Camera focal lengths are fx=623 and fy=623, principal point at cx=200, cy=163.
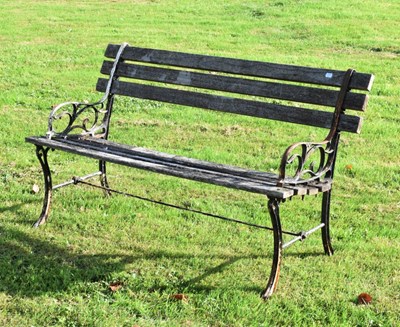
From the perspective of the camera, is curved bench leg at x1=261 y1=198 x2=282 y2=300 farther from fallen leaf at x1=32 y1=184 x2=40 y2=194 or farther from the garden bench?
fallen leaf at x1=32 y1=184 x2=40 y2=194

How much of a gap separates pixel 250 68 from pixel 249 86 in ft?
0.42

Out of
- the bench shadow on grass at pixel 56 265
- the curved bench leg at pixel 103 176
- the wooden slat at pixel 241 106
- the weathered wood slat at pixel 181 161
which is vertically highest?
the wooden slat at pixel 241 106

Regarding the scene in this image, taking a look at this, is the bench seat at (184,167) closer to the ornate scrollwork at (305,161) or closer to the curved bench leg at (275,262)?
the ornate scrollwork at (305,161)

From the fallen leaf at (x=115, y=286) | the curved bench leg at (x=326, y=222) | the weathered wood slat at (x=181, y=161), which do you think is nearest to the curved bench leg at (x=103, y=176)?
the weathered wood slat at (x=181, y=161)

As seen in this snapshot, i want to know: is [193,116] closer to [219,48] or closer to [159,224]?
[159,224]

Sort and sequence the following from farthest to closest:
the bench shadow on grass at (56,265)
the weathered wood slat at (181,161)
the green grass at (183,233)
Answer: the weathered wood slat at (181,161)
the bench shadow on grass at (56,265)
the green grass at (183,233)

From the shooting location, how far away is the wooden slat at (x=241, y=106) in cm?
409

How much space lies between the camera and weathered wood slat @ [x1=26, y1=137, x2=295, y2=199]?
3.50 meters

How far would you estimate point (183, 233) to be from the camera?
176 inches

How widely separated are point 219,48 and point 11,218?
7.75m

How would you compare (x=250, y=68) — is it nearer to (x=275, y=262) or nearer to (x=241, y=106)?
(x=241, y=106)

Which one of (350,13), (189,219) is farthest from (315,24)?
(189,219)

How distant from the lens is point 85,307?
3.43 metres

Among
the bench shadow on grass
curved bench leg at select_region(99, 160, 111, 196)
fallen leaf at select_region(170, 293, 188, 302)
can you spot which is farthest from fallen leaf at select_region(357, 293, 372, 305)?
curved bench leg at select_region(99, 160, 111, 196)
